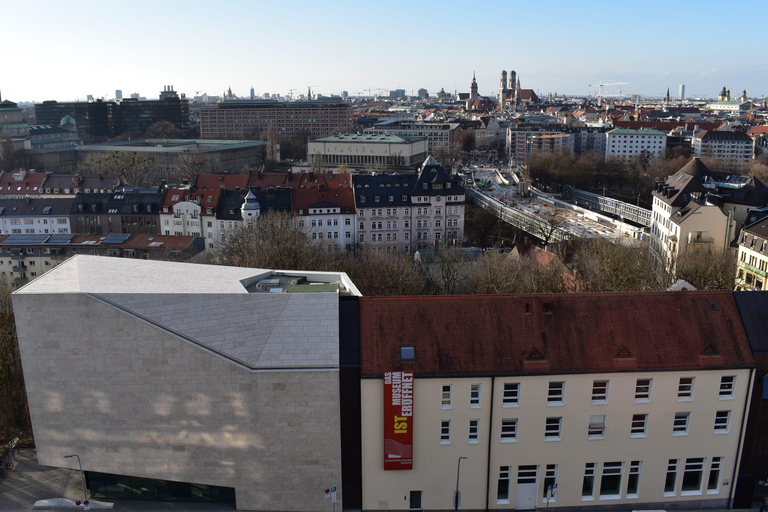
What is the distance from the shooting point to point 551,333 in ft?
86.8

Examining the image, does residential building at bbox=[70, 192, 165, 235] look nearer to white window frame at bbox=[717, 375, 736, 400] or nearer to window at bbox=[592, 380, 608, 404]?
window at bbox=[592, 380, 608, 404]

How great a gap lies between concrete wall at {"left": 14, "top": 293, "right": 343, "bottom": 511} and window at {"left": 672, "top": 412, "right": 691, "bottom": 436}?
46.8 feet

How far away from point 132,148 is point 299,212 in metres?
99.4

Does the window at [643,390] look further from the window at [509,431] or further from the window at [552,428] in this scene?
the window at [509,431]

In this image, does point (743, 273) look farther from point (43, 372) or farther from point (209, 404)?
point (43, 372)

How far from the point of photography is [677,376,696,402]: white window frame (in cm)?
2641

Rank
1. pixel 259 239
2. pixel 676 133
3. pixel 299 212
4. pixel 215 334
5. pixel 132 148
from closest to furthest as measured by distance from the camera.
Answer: pixel 215 334, pixel 259 239, pixel 299 212, pixel 132 148, pixel 676 133

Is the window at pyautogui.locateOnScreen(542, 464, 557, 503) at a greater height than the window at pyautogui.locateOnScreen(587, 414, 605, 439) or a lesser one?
lesser

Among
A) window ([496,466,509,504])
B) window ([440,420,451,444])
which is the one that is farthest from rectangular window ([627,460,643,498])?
window ([440,420,451,444])

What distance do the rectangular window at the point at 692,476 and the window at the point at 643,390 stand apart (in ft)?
11.7

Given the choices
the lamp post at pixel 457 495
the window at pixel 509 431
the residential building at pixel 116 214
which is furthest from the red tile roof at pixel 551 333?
the residential building at pixel 116 214

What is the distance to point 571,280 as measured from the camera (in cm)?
4953

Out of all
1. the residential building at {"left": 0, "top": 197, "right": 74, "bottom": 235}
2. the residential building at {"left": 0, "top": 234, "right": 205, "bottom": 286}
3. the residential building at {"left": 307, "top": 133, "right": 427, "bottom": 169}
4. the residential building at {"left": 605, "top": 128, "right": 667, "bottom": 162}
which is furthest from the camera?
the residential building at {"left": 605, "top": 128, "right": 667, "bottom": 162}

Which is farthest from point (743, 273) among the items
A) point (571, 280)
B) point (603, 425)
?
point (603, 425)
